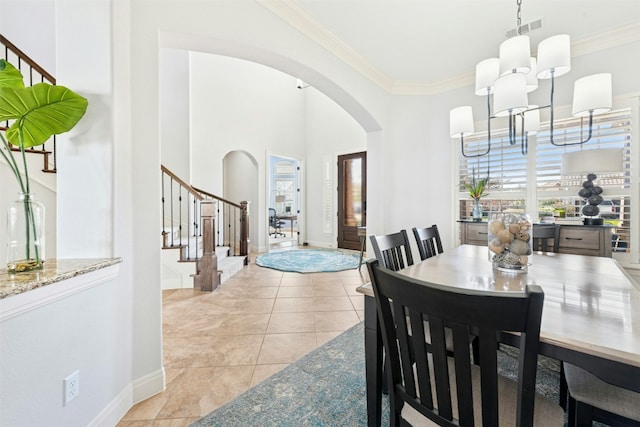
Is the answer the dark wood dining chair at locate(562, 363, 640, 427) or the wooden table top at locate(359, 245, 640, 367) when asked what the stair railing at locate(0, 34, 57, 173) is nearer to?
the wooden table top at locate(359, 245, 640, 367)

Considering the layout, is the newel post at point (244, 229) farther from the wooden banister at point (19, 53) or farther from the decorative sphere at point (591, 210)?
the decorative sphere at point (591, 210)

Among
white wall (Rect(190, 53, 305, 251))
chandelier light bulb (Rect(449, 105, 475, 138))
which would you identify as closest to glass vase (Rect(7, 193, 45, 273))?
chandelier light bulb (Rect(449, 105, 475, 138))

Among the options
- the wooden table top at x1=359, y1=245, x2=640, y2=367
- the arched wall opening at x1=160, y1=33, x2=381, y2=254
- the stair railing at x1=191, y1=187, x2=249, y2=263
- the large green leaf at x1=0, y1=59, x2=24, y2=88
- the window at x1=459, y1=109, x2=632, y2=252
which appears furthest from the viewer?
the stair railing at x1=191, y1=187, x2=249, y2=263

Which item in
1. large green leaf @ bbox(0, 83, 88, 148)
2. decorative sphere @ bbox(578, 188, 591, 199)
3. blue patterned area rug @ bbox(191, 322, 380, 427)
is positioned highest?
large green leaf @ bbox(0, 83, 88, 148)

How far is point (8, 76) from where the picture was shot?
3.68 feet

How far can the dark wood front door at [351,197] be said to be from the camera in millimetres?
6656

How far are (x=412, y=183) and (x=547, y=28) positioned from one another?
84.4 inches

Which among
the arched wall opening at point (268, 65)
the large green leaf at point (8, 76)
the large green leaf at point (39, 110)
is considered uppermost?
the arched wall opening at point (268, 65)

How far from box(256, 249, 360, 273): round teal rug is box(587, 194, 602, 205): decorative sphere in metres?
3.16

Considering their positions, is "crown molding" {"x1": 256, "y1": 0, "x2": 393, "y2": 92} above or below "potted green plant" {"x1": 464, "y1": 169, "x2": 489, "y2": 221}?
above

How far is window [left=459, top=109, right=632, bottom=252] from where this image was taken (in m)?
2.89

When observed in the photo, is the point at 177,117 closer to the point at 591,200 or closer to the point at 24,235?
the point at 24,235

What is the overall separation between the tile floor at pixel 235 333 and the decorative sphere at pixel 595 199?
99.0 inches

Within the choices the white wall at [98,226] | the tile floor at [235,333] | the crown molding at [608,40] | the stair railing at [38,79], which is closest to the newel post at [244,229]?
the tile floor at [235,333]
